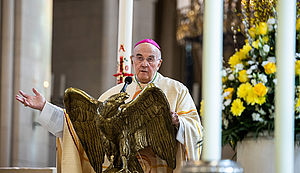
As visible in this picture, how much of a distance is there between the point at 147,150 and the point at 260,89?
4.87 feet

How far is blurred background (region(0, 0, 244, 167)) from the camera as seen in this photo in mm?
8719

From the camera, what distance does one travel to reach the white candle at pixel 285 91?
277 cm

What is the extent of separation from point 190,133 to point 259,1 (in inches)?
43.2

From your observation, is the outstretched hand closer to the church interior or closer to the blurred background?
the church interior

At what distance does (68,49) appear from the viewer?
40.8 feet

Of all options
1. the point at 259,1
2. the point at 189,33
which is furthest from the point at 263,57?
the point at 189,33

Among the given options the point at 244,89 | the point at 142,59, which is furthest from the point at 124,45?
the point at 244,89

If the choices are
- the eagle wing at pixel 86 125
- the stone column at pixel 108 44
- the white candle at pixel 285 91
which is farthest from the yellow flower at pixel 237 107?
the stone column at pixel 108 44

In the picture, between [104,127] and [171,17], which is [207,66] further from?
[171,17]

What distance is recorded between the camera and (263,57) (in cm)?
359

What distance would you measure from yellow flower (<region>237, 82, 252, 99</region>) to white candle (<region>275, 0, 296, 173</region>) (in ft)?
2.07

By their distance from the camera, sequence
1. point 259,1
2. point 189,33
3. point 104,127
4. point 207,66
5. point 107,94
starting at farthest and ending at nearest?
point 189,33 < point 107,94 < point 104,127 < point 259,1 < point 207,66

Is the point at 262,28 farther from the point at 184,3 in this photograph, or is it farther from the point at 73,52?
the point at 184,3

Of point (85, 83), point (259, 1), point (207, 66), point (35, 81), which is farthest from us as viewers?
point (85, 83)
